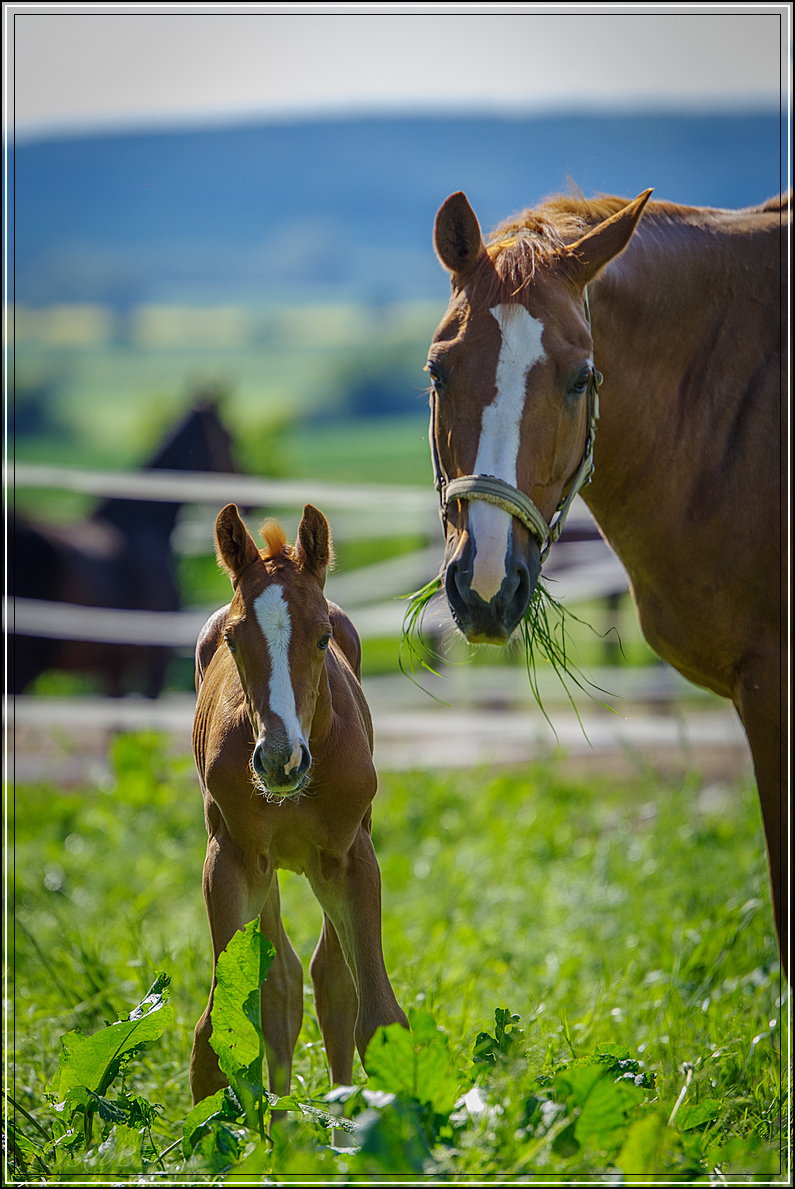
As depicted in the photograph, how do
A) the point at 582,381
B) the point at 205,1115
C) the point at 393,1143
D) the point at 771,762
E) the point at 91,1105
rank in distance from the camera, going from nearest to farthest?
the point at 393,1143, the point at 205,1115, the point at 91,1105, the point at 582,381, the point at 771,762

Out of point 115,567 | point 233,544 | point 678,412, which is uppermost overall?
point 678,412

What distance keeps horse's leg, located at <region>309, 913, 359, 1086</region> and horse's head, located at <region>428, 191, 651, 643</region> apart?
3.15 feet

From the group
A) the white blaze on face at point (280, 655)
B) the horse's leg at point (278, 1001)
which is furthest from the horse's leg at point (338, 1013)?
the white blaze on face at point (280, 655)

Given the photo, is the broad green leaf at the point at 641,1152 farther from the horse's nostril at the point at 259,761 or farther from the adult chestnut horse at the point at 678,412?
the adult chestnut horse at the point at 678,412

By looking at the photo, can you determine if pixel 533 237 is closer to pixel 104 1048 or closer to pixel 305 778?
pixel 305 778

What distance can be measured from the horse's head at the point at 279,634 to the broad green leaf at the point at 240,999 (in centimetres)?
33

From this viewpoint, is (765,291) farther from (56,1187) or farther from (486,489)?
(56,1187)

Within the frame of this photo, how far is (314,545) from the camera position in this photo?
6.47 ft

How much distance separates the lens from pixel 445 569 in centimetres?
200

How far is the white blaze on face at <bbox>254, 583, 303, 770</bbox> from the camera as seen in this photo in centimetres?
174

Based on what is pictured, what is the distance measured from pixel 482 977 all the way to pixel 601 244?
2577mm

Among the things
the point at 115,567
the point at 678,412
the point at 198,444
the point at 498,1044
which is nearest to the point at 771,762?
the point at 678,412

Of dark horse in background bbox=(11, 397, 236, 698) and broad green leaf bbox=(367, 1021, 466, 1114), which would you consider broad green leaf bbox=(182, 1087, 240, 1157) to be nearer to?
broad green leaf bbox=(367, 1021, 466, 1114)

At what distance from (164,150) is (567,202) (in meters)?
91.5
